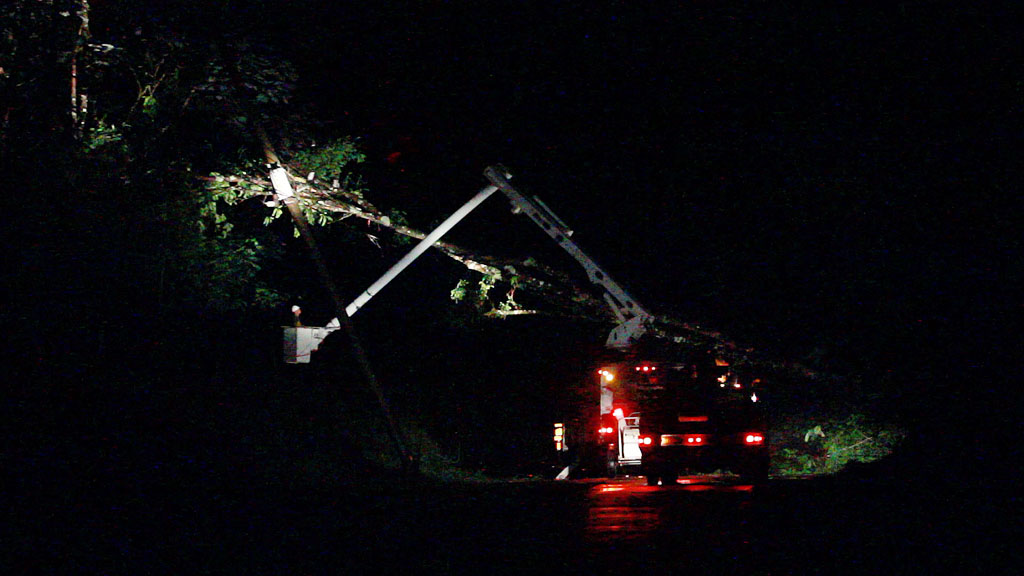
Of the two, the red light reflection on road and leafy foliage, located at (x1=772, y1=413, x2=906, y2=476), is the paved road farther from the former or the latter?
leafy foliage, located at (x1=772, y1=413, x2=906, y2=476)

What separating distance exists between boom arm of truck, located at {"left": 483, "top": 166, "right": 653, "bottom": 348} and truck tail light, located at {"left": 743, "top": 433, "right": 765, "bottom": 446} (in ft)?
9.26

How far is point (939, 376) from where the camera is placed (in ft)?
65.2

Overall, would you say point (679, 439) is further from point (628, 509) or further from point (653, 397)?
point (628, 509)

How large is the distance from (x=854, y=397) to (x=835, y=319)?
5.44ft

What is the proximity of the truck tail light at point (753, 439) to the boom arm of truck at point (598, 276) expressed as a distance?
282 centimetres

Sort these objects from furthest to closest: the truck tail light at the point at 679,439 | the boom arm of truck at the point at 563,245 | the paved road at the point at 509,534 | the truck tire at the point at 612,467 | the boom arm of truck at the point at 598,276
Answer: the truck tire at the point at 612,467
the boom arm of truck at the point at 598,276
the boom arm of truck at the point at 563,245
the truck tail light at the point at 679,439
the paved road at the point at 509,534

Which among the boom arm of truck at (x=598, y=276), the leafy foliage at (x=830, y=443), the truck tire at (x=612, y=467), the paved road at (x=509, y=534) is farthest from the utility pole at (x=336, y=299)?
the leafy foliage at (x=830, y=443)

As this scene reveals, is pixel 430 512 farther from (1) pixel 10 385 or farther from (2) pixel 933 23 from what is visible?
(2) pixel 933 23

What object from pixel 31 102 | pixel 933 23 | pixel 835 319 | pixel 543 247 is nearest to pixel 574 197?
pixel 543 247

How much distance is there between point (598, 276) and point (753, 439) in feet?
13.7

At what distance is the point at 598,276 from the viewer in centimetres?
2141

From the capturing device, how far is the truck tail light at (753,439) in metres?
19.2

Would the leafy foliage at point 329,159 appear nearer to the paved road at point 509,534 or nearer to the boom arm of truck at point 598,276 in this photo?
the boom arm of truck at point 598,276

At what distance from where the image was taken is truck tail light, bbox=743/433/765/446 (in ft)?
63.1
